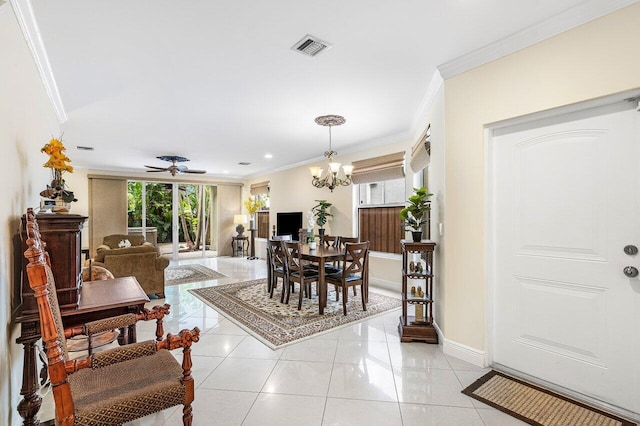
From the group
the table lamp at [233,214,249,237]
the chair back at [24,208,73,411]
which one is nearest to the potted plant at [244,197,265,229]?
the table lamp at [233,214,249,237]

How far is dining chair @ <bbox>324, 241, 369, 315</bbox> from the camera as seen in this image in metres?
3.68

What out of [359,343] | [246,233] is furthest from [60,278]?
[246,233]

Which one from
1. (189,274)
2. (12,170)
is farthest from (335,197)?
(12,170)

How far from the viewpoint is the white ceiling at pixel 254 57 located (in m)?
1.88

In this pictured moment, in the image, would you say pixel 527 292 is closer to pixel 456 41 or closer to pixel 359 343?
pixel 359 343

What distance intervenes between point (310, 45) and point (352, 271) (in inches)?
103

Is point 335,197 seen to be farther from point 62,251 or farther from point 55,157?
point 62,251

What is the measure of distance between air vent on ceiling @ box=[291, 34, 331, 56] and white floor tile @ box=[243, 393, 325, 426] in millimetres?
2560

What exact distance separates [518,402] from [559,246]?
110cm

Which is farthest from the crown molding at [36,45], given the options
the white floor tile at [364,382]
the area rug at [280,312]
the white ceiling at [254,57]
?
the white floor tile at [364,382]

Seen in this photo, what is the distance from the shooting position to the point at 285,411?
75.9 inches

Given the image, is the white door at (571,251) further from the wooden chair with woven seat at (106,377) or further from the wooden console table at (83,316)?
the wooden console table at (83,316)

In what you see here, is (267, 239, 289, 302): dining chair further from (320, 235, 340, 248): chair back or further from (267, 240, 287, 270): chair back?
(320, 235, 340, 248): chair back

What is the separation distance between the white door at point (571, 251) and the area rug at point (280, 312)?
1.71 metres
